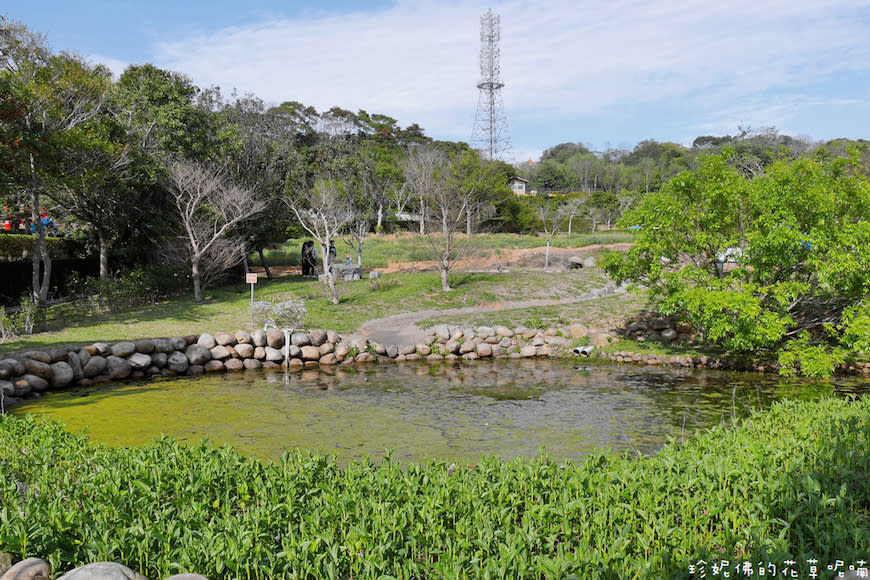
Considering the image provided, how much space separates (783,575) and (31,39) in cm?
2118

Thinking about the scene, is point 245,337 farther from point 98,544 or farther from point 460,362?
point 98,544

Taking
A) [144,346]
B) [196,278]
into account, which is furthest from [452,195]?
[144,346]

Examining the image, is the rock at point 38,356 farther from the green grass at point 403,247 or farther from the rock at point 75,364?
the green grass at point 403,247

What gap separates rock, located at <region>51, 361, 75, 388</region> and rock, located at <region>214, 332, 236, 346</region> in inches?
126

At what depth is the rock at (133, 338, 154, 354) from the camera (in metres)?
13.0

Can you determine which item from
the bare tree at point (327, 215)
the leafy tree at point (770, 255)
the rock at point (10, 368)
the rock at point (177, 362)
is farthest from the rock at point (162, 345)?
the leafy tree at point (770, 255)

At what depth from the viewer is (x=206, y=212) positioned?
2188cm

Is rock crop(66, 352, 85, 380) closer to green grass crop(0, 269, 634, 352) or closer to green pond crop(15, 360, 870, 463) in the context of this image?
green pond crop(15, 360, 870, 463)

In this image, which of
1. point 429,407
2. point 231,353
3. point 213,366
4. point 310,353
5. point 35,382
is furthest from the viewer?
point 310,353

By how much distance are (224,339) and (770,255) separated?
12280 mm

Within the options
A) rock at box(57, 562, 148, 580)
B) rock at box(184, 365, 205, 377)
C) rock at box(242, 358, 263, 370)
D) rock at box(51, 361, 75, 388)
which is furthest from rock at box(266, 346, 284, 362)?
rock at box(57, 562, 148, 580)

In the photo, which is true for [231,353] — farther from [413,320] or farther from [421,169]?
[421,169]

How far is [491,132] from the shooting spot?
57.4 meters

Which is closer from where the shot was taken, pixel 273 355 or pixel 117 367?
pixel 117 367
